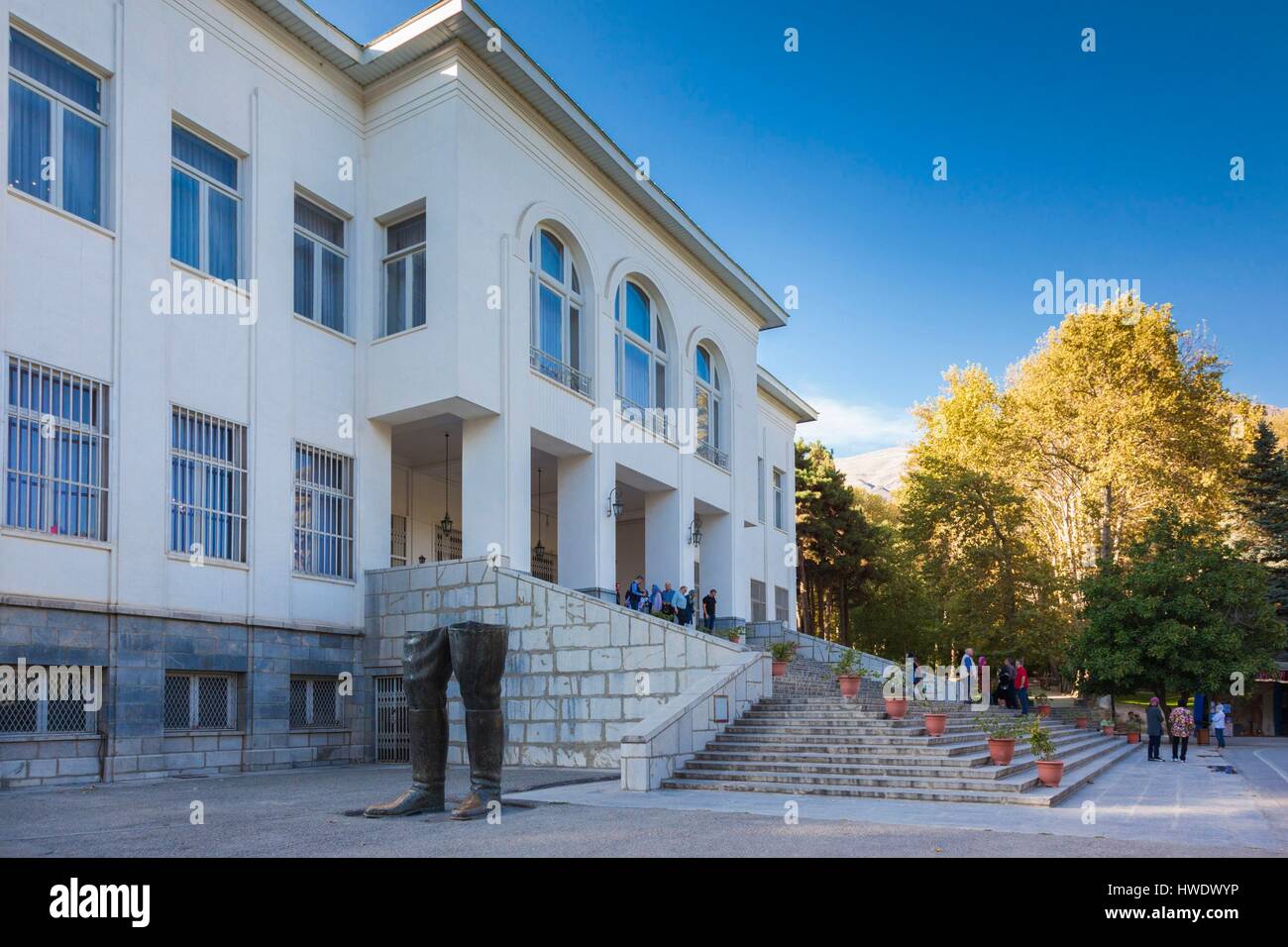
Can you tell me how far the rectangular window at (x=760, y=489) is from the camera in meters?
37.1

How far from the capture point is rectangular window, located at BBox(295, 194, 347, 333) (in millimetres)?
20797

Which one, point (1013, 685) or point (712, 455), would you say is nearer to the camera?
point (1013, 685)

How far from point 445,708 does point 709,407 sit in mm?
21921

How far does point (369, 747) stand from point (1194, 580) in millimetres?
23078

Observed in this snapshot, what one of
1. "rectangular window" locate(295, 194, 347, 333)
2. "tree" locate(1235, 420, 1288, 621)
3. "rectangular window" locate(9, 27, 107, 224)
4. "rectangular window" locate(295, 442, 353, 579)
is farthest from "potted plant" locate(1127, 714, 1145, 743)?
"rectangular window" locate(9, 27, 107, 224)

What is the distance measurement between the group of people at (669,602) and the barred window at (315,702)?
22.1 ft

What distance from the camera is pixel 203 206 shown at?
18656mm

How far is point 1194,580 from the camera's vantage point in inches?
1185

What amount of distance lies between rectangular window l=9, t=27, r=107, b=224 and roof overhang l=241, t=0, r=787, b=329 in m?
4.18

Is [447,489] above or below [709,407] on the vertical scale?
below

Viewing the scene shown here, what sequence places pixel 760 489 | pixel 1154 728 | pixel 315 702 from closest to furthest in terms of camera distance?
1. pixel 315 702
2. pixel 1154 728
3. pixel 760 489

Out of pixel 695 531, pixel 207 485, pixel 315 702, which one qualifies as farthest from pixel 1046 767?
pixel 695 531

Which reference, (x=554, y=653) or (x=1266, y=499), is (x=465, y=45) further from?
(x=1266, y=499)
